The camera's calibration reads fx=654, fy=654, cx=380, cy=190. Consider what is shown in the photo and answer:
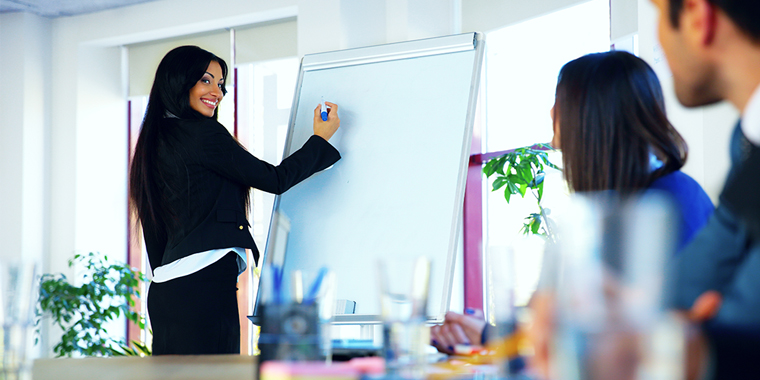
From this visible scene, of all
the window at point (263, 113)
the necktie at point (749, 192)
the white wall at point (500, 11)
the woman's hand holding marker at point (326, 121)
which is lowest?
the necktie at point (749, 192)

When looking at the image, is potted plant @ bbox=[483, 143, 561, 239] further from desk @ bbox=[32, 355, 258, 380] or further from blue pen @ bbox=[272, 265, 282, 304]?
blue pen @ bbox=[272, 265, 282, 304]

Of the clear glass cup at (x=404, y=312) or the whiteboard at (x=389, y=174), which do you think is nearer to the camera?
the clear glass cup at (x=404, y=312)

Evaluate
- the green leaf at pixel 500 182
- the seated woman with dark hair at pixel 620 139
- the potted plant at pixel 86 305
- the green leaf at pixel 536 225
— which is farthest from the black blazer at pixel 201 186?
the potted plant at pixel 86 305

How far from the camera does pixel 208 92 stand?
2.11 metres

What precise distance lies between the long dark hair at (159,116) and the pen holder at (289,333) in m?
1.47

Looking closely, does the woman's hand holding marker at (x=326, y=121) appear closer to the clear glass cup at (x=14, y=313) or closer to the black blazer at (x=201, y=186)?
the black blazer at (x=201, y=186)

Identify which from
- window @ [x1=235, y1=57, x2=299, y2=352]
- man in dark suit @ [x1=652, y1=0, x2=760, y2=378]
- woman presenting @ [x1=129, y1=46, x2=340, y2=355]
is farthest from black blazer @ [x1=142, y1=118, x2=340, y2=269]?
window @ [x1=235, y1=57, x2=299, y2=352]

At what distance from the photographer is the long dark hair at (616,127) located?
3.68 feet

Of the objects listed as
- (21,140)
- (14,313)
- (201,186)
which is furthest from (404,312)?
(21,140)

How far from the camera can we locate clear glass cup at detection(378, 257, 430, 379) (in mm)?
590

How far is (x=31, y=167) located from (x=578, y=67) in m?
4.07

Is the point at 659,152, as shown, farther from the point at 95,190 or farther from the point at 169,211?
the point at 95,190

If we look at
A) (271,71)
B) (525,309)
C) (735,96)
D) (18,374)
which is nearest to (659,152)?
(735,96)

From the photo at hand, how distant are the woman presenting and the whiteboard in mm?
223
